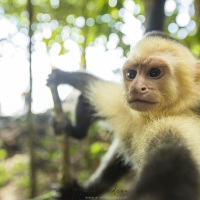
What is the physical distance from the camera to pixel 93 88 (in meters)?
3.61

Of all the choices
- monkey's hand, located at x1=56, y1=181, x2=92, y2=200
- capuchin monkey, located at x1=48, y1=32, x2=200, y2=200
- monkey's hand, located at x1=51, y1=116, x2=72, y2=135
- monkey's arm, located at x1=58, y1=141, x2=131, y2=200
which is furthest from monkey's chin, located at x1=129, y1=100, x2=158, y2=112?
monkey's arm, located at x1=58, y1=141, x2=131, y2=200

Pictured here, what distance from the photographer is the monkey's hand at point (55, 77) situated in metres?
3.44

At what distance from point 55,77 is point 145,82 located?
1.18 metres

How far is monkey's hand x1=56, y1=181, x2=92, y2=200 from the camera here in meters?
3.06

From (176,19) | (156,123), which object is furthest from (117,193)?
(176,19)

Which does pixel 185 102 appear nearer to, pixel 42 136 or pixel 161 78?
pixel 161 78

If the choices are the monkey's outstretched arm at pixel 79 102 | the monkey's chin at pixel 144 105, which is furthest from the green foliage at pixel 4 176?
the monkey's chin at pixel 144 105

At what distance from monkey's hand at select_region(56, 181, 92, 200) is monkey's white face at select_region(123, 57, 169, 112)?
0.99m

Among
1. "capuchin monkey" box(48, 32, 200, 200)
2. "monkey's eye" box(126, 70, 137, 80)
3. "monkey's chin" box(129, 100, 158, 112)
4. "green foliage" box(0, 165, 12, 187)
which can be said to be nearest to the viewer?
"capuchin monkey" box(48, 32, 200, 200)

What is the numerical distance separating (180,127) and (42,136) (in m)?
3.86

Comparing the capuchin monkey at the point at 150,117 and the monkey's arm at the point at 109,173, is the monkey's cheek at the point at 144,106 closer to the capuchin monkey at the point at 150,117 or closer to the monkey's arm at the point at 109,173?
the capuchin monkey at the point at 150,117

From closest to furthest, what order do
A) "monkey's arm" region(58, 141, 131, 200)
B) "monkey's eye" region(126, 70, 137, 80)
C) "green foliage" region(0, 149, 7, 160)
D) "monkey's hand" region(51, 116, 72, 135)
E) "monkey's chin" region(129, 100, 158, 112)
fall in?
"monkey's chin" region(129, 100, 158, 112) < "monkey's eye" region(126, 70, 137, 80) < "monkey's hand" region(51, 116, 72, 135) < "monkey's arm" region(58, 141, 131, 200) < "green foliage" region(0, 149, 7, 160)

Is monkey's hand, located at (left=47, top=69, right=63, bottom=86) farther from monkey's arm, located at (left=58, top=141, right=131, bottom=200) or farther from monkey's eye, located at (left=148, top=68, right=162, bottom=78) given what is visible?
monkey's eye, located at (left=148, top=68, right=162, bottom=78)

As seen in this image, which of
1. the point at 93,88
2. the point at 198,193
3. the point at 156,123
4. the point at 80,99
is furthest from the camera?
the point at 80,99
